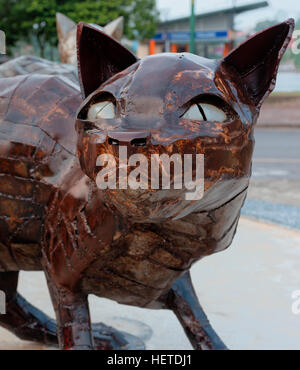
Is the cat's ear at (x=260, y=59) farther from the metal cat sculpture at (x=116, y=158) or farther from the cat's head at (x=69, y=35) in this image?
the cat's head at (x=69, y=35)

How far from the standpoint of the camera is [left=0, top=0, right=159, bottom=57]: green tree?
18781mm

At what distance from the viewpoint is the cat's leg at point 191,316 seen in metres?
2.04

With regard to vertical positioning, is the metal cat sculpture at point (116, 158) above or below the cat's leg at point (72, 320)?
above

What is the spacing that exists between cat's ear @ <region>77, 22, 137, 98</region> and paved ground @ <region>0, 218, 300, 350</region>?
1641 mm

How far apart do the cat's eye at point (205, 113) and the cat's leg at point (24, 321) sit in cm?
152

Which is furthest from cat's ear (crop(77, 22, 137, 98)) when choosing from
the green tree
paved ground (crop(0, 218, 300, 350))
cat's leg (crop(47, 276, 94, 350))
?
the green tree

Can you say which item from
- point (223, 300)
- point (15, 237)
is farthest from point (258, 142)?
point (15, 237)

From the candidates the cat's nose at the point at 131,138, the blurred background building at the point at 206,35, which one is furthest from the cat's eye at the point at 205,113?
the blurred background building at the point at 206,35

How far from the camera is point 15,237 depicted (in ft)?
6.49

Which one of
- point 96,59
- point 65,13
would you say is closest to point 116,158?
point 96,59

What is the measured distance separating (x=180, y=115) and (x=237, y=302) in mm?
2227

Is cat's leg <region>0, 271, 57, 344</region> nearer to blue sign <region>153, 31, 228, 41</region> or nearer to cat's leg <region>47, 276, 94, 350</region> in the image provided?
cat's leg <region>47, 276, 94, 350</region>

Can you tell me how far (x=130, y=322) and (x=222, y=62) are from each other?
192cm
